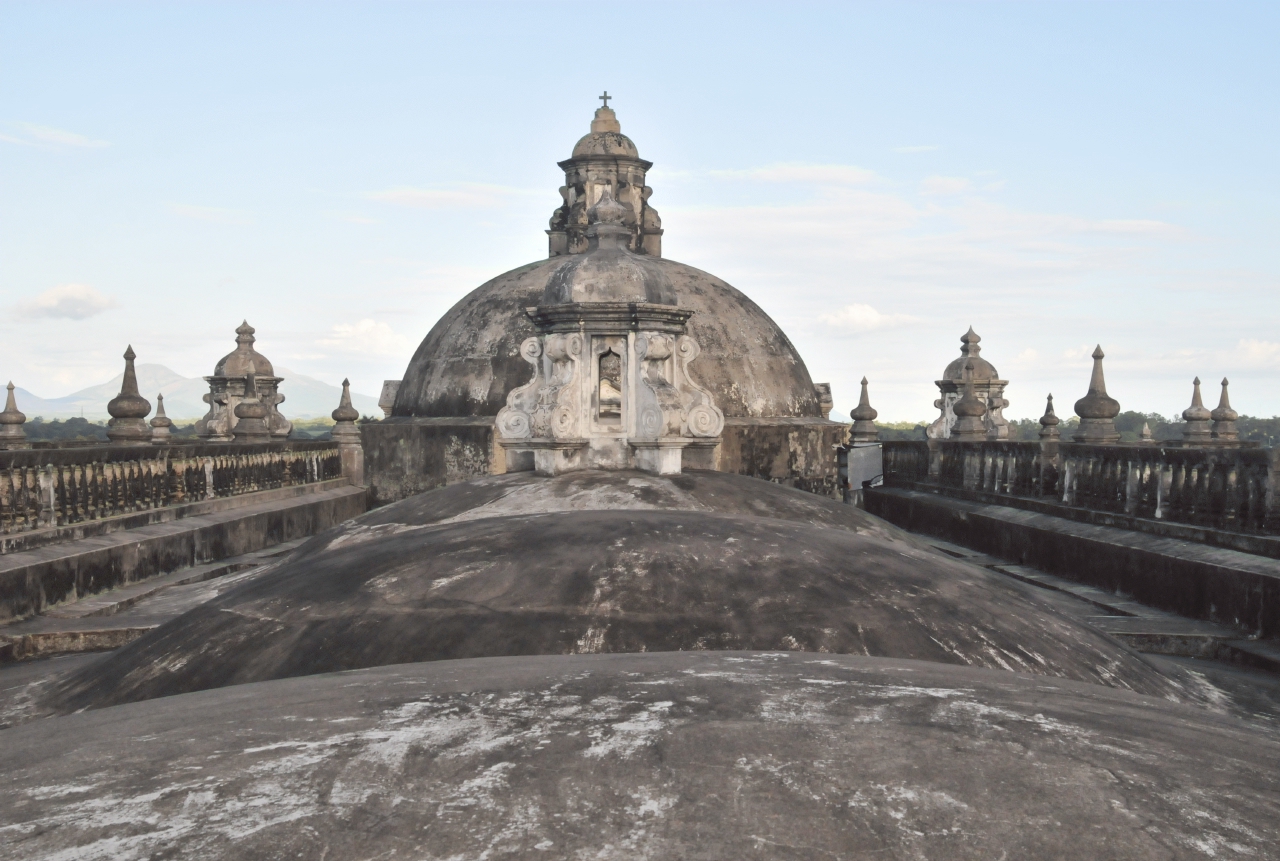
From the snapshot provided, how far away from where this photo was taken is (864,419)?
2905 centimetres

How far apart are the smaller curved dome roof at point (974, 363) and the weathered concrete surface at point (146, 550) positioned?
17636 millimetres

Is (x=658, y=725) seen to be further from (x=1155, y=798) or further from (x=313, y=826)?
(x=1155, y=798)

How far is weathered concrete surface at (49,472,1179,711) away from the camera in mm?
5742

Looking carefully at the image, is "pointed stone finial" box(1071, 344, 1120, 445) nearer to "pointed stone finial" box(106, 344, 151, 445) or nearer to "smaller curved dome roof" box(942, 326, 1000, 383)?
"smaller curved dome roof" box(942, 326, 1000, 383)

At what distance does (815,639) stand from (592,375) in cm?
608

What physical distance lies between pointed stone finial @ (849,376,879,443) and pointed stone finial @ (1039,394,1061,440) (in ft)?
21.8

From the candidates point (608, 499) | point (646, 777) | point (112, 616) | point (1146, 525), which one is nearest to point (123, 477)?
point (112, 616)

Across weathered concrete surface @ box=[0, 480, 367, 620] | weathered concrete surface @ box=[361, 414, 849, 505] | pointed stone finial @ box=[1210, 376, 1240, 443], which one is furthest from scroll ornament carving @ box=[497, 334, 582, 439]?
pointed stone finial @ box=[1210, 376, 1240, 443]

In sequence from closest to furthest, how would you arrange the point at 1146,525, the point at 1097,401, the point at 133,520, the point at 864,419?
the point at 1146,525 < the point at 133,520 < the point at 1097,401 < the point at 864,419

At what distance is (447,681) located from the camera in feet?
13.0

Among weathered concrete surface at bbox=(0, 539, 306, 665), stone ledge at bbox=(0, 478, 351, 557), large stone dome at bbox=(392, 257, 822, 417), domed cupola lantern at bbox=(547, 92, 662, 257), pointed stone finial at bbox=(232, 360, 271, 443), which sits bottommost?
weathered concrete surface at bbox=(0, 539, 306, 665)

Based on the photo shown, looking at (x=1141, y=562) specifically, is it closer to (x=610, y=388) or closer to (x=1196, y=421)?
(x=610, y=388)

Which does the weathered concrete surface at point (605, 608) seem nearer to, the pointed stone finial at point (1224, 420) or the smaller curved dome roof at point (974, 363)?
the smaller curved dome roof at point (974, 363)

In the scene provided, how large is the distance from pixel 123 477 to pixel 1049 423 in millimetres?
26962
